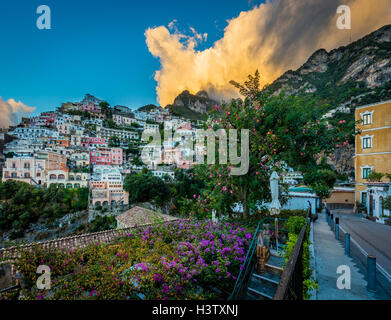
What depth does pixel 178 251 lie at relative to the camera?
3941 mm

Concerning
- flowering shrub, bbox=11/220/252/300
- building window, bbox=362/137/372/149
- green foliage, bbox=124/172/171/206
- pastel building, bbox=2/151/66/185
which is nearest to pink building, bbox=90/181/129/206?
green foliage, bbox=124/172/171/206

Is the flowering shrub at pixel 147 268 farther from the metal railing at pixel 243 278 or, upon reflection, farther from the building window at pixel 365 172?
the building window at pixel 365 172

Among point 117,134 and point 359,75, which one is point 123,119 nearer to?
point 117,134

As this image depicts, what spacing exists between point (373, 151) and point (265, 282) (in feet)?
61.8

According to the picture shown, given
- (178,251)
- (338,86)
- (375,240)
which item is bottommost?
(375,240)

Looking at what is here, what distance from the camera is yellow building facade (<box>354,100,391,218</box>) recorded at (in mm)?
13430

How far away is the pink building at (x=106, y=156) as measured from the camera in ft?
155

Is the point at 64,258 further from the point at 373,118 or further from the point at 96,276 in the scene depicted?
the point at 373,118

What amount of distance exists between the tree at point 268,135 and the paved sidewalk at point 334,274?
A: 261 cm

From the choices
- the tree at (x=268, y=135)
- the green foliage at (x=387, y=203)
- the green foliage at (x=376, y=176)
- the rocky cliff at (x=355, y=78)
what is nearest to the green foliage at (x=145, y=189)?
the tree at (x=268, y=135)

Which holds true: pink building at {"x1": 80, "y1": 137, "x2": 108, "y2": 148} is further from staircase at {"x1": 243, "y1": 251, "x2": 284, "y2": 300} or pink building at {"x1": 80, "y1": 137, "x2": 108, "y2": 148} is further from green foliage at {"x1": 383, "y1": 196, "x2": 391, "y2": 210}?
green foliage at {"x1": 383, "y1": 196, "x2": 391, "y2": 210}

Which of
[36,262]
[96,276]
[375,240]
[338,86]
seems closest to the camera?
[96,276]

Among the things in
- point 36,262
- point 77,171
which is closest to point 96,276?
Result: point 36,262
